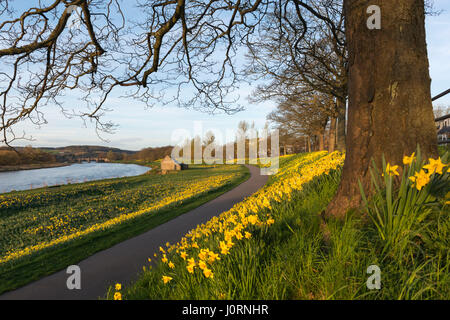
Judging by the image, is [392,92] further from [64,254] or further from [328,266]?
[64,254]

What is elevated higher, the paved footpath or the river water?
the paved footpath

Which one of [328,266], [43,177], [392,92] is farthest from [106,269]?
[43,177]

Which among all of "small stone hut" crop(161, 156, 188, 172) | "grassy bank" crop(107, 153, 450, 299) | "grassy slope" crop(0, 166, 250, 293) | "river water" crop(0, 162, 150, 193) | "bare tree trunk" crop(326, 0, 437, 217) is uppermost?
"bare tree trunk" crop(326, 0, 437, 217)

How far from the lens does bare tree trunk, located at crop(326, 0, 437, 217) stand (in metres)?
2.45

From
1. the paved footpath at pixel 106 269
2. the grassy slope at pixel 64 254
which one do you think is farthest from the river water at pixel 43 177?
the paved footpath at pixel 106 269

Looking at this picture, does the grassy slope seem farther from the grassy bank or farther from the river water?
the river water

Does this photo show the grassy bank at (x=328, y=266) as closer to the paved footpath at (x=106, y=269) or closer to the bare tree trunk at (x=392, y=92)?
the bare tree trunk at (x=392, y=92)

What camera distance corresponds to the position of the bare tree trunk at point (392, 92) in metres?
2.45

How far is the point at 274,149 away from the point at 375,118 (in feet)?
151

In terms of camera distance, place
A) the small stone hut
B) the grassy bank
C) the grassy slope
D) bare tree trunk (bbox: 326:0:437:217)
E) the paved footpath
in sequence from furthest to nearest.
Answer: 1. the small stone hut
2. the grassy slope
3. the paved footpath
4. bare tree trunk (bbox: 326:0:437:217)
5. the grassy bank

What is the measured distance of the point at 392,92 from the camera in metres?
2.47

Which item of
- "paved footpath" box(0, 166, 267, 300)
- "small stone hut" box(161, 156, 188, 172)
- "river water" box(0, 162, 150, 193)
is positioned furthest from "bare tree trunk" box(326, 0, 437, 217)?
"small stone hut" box(161, 156, 188, 172)
